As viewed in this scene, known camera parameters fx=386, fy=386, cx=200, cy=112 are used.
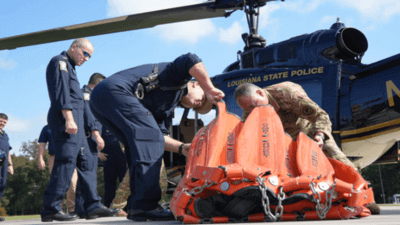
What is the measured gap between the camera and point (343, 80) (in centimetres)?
575

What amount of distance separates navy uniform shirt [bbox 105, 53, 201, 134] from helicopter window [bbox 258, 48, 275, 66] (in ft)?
12.2

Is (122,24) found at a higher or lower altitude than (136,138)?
higher

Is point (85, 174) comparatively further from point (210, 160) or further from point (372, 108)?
point (372, 108)

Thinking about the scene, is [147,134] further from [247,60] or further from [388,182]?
[388,182]

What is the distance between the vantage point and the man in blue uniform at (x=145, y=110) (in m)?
2.90

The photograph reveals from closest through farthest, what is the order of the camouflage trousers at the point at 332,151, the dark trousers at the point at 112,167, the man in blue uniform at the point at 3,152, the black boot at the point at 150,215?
the black boot at the point at 150,215
the camouflage trousers at the point at 332,151
the man in blue uniform at the point at 3,152
the dark trousers at the point at 112,167

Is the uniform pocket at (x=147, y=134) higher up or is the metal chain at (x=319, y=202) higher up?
the uniform pocket at (x=147, y=134)

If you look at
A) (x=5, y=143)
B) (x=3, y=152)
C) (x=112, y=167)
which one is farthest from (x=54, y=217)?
(x=5, y=143)

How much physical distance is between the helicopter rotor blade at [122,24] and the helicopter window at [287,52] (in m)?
2.85

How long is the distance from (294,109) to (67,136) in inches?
85.3

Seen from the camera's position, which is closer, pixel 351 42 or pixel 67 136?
pixel 67 136

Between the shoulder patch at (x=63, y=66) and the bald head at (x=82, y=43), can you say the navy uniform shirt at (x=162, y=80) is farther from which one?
the bald head at (x=82, y=43)

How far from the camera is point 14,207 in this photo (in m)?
36.8

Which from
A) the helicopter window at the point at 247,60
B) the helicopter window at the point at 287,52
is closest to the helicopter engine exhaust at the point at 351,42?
the helicopter window at the point at 287,52
